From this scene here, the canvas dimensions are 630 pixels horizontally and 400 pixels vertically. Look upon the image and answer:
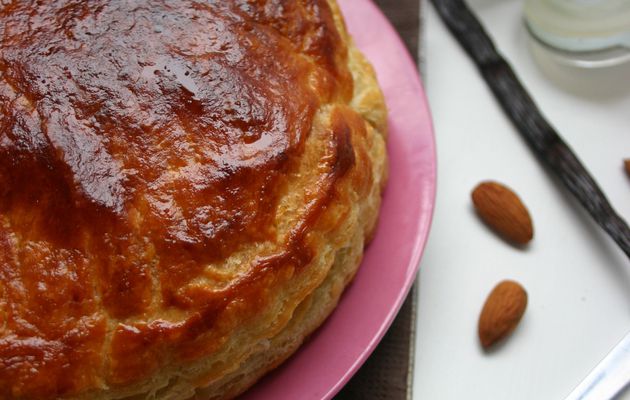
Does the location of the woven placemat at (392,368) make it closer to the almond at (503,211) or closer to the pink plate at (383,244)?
the pink plate at (383,244)

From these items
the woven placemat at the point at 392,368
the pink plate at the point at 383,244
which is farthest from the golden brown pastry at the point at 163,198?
the woven placemat at the point at 392,368

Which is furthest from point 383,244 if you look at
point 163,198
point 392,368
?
point 163,198

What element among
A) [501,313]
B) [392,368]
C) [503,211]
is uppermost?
[503,211]

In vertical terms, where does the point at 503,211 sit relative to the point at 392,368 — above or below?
above

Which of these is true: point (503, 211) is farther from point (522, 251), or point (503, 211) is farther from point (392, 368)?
point (392, 368)

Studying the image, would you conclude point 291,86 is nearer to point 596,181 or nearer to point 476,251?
point 476,251

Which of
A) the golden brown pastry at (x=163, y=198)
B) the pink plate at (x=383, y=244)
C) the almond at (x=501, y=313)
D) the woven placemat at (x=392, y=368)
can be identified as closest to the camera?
the golden brown pastry at (x=163, y=198)

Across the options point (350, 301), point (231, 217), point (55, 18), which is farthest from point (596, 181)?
point (55, 18)
